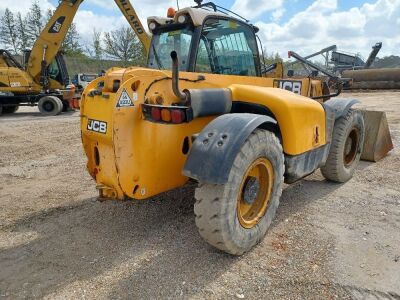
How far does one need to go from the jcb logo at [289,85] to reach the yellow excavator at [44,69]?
9.11 metres

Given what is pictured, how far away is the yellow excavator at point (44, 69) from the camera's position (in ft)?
43.0

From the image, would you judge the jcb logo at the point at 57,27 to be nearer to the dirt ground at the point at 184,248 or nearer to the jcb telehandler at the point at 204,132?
the dirt ground at the point at 184,248

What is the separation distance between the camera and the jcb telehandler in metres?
2.76

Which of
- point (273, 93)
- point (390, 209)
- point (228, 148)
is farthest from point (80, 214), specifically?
point (390, 209)

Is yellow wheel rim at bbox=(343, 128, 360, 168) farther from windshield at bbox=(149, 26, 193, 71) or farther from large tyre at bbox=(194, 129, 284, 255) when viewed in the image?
windshield at bbox=(149, 26, 193, 71)

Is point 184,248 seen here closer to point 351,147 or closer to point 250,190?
point 250,190

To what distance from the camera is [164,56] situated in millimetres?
4059

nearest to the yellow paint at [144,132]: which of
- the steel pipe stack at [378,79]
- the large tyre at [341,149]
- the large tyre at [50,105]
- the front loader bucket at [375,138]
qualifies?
the large tyre at [341,149]

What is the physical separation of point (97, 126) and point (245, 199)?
1.36 m

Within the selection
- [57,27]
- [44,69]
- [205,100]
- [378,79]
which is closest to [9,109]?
[44,69]

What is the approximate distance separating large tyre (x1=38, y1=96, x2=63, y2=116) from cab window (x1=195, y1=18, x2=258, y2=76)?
10.9 meters

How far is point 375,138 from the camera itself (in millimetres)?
5977

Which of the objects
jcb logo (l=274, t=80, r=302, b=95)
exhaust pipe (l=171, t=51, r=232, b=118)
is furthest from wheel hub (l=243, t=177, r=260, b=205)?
jcb logo (l=274, t=80, r=302, b=95)

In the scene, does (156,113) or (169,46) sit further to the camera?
(169,46)
